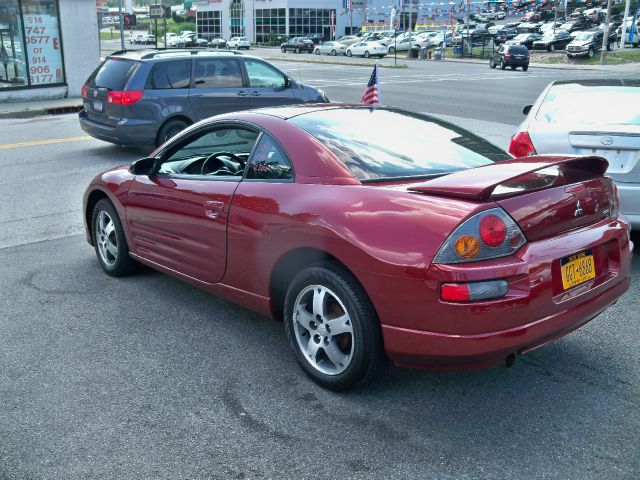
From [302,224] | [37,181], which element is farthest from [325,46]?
[302,224]

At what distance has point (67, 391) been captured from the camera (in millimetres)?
3861

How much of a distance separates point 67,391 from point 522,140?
457 centimetres

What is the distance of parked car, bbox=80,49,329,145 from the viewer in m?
11.6

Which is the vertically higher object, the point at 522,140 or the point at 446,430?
the point at 522,140

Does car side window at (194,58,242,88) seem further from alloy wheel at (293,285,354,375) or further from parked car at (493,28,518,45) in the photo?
parked car at (493,28,518,45)

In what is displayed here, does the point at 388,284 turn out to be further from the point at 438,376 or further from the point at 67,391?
the point at 67,391

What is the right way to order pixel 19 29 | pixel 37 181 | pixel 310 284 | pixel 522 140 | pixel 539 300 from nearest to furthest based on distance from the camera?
pixel 539 300, pixel 310 284, pixel 522 140, pixel 37 181, pixel 19 29

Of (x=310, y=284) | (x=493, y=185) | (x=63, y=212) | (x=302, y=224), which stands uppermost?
(x=493, y=185)

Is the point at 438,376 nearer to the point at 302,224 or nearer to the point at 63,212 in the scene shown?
the point at 302,224

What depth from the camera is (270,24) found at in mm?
90500

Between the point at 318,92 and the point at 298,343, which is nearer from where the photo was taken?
the point at 298,343

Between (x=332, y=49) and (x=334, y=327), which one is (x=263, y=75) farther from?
(x=332, y=49)

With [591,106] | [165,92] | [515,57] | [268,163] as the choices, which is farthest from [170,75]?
[515,57]

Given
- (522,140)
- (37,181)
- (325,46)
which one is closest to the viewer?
(522,140)
